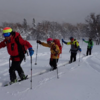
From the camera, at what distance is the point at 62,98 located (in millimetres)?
2506

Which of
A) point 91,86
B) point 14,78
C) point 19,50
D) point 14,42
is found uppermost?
point 14,42

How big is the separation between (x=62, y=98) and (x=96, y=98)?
759 mm

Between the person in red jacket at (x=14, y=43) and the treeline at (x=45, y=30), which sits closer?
the person in red jacket at (x=14, y=43)

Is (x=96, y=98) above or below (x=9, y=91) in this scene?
above

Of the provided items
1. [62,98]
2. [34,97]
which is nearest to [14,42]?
[34,97]

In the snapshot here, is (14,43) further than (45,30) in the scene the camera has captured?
No

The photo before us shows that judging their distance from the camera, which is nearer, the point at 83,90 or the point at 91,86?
the point at 83,90

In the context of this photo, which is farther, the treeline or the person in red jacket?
the treeline

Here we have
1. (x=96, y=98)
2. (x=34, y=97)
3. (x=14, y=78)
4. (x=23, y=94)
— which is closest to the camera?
(x=96, y=98)

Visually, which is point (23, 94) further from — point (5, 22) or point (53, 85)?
point (5, 22)

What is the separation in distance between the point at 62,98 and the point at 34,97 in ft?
2.20

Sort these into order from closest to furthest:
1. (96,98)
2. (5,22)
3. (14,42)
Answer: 1. (96,98)
2. (14,42)
3. (5,22)

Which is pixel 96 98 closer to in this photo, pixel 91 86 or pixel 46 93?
pixel 91 86

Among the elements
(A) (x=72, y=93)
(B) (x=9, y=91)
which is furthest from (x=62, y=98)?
(B) (x=9, y=91)
